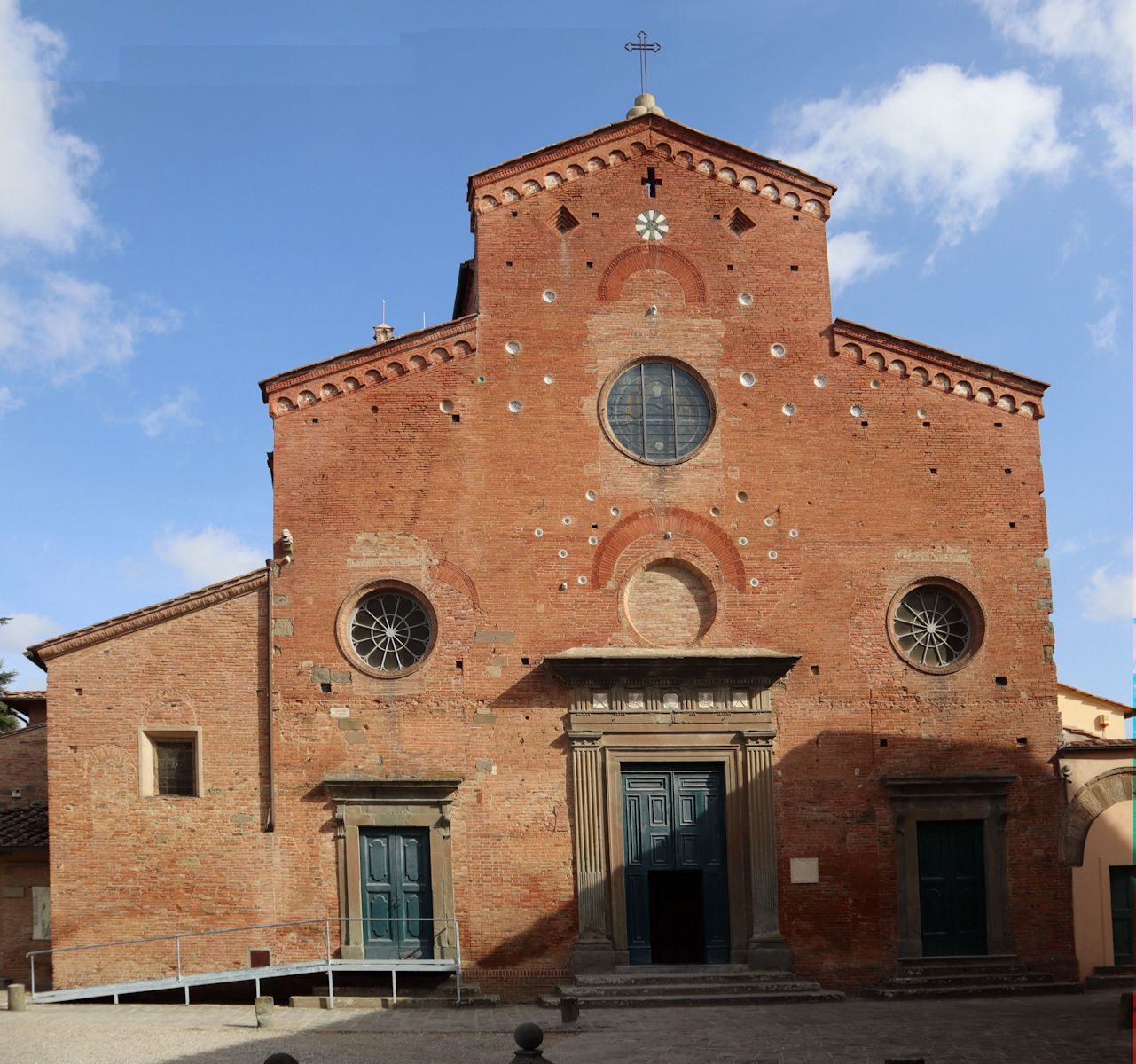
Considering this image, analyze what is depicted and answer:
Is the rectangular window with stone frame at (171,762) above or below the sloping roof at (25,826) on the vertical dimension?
above

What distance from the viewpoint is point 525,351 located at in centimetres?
2059

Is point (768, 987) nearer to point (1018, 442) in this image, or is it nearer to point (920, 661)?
point (920, 661)

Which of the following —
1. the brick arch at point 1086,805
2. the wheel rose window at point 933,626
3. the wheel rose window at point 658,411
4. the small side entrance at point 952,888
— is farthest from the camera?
the wheel rose window at point 658,411

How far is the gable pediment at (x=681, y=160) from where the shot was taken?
2120cm

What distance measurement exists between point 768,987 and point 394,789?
5608mm

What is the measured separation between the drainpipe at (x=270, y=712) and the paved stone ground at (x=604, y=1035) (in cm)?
249

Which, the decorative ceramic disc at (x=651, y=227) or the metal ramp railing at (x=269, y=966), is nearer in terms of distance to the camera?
the metal ramp railing at (x=269, y=966)

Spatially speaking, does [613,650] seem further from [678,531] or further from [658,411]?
[658,411]

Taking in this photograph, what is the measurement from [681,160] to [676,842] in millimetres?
10200

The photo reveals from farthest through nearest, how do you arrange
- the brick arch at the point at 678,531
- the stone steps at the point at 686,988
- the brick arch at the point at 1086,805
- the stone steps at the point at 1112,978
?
the brick arch at the point at 678,531 → the brick arch at the point at 1086,805 → the stone steps at the point at 1112,978 → the stone steps at the point at 686,988

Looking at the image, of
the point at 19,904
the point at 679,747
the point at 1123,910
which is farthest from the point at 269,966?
the point at 1123,910

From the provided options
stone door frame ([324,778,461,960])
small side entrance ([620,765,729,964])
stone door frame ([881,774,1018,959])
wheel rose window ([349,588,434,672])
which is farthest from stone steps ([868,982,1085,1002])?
wheel rose window ([349,588,434,672])

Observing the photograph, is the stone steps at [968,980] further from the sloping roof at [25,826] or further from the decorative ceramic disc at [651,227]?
the sloping roof at [25,826]

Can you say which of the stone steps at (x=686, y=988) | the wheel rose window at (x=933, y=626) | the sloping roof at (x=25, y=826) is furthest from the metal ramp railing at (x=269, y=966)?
the wheel rose window at (x=933, y=626)
